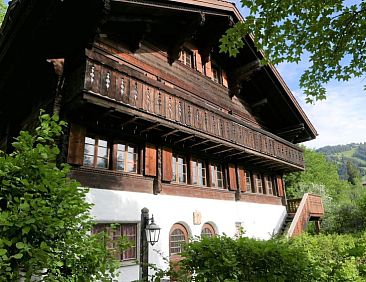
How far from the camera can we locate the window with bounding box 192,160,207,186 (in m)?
11.1

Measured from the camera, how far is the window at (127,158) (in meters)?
8.64

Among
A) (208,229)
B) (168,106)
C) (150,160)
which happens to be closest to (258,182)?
(208,229)

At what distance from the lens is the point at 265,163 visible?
46.9 ft

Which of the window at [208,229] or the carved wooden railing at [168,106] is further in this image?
the window at [208,229]

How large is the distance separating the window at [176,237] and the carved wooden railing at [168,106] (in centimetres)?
332

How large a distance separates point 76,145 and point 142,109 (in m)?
1.88

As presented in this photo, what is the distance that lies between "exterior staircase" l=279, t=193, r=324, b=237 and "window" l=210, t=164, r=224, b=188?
4361 mm

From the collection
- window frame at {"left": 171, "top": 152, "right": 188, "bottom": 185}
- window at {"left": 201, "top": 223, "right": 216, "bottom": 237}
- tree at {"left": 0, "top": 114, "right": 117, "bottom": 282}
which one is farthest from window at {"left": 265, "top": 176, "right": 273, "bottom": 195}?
tree at {"left": 0, "top": 114, "right": 117, "bottom": 282}

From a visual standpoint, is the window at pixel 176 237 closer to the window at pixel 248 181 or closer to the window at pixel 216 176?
the window at pixel 216 176

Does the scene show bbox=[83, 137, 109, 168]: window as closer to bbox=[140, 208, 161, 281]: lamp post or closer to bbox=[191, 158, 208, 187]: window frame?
bbox=[140, 208, 161, 281]: lamp post

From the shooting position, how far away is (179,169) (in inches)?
418

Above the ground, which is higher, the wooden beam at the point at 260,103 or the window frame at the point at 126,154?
the wooden beam at the point at 260,103

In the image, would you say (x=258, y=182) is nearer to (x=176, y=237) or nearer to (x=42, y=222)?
(x=176, y=237)

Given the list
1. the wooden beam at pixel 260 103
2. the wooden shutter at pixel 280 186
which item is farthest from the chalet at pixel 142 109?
the wooden shutter at pixel 280 186
